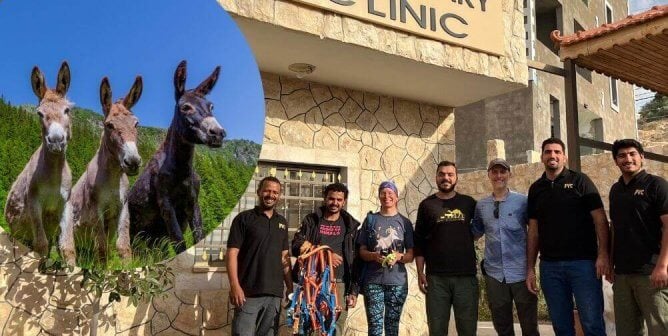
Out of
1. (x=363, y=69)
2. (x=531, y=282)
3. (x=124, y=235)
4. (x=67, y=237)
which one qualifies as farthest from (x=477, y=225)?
(x=67, y=237)

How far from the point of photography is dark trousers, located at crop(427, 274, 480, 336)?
411cm

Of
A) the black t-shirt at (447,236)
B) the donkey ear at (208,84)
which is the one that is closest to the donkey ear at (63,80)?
the donkey ear at (208,84)

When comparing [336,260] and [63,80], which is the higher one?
[63,80]

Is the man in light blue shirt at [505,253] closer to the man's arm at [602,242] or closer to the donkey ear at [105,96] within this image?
the man's arm at [602,242]

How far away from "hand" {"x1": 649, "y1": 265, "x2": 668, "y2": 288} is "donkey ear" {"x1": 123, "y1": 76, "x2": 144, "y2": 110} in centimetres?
351

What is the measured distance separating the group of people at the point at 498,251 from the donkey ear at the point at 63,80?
56.0 inches

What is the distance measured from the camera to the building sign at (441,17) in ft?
16.3

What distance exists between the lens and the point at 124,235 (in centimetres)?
421

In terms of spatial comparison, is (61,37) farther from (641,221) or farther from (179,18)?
(641,221)

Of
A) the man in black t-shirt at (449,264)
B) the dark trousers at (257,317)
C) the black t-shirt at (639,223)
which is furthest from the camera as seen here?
the man in black t-shirt at (449,264)

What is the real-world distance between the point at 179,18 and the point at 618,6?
21607mm

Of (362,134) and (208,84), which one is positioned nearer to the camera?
(208,84)

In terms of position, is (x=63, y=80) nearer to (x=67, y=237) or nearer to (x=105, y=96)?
(x=105, y=96)

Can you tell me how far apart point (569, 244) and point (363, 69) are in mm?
2540
